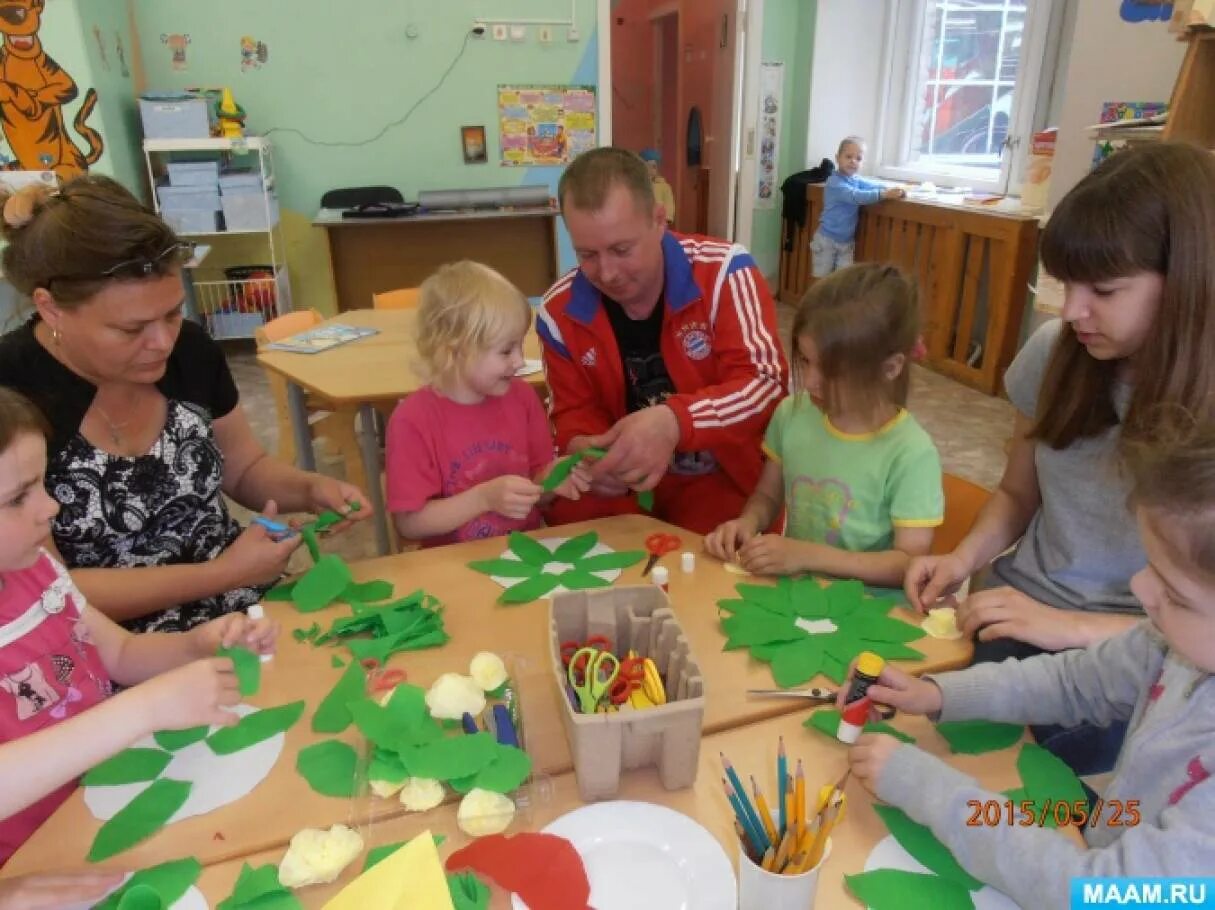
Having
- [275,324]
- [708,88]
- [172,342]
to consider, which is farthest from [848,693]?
[708,88]

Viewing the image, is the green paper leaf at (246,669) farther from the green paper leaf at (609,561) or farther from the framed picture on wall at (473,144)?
the framed picture on wall at (473,144)

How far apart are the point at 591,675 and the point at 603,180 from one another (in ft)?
3.36

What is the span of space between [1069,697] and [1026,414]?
1.94ft

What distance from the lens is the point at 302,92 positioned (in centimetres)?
460

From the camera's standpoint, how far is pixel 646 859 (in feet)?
2.59

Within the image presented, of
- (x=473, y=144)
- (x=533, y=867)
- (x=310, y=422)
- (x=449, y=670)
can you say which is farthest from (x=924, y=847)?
(x=473, y=144)

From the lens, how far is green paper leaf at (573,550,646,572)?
51.1 inches

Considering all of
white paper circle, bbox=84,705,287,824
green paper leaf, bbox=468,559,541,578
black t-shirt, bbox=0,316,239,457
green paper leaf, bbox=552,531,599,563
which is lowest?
green paper leaf, bbox=552,531,599,563

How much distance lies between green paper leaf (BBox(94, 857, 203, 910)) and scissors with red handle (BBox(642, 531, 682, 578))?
0.72 meters

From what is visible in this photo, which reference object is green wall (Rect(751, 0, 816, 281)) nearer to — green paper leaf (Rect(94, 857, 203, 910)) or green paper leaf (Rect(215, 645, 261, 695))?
green paper leaf (Rect(215, 645, 261, 695))

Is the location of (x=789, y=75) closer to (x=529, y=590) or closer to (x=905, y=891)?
(x=529, y=590)

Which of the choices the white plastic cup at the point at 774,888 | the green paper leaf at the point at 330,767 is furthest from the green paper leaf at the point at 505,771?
the white plastic cup at the point at 774,888

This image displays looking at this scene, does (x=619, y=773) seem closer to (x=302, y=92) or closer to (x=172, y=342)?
(x=172, y=342)

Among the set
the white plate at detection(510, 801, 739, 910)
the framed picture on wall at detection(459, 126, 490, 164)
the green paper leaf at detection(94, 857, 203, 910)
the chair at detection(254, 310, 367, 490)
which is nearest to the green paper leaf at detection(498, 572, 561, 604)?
the white plate at detection(510, 801, 739, 910)
